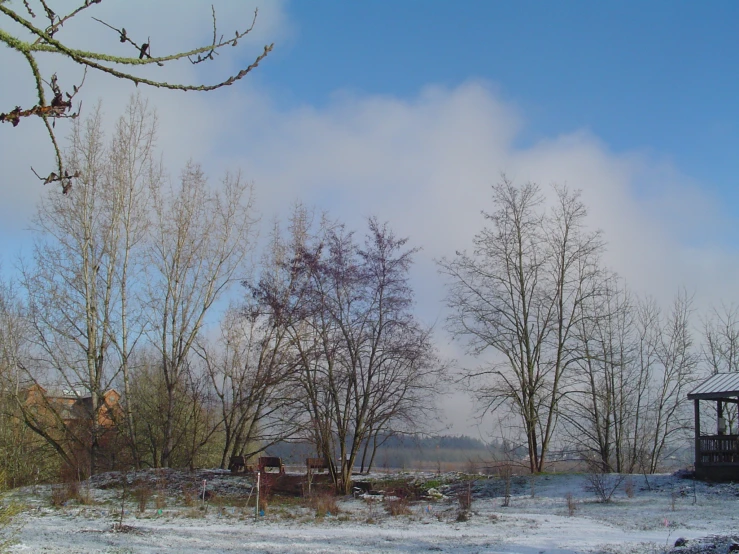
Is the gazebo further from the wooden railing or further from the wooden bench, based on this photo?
the wooden bench

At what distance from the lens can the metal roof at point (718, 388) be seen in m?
17.8

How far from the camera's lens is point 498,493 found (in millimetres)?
17109

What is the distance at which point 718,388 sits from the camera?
18.4m

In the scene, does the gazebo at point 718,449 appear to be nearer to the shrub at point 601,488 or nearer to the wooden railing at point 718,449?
the wooden railing at point 718,449

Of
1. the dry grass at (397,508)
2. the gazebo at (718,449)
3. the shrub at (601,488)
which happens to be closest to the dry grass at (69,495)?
the dry grass at (397,508)

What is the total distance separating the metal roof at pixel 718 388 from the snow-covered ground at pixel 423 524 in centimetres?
265

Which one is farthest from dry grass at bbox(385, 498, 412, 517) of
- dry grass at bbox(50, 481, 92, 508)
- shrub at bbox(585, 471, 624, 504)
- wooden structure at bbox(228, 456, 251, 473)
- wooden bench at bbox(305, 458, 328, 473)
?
wooden structure at bbox(228, 456, 251, 473)

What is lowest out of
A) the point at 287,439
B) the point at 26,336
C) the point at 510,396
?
the point at 287,439

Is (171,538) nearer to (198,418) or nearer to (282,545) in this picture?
(282,545)

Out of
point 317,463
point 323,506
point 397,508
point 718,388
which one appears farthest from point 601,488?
point 317,463

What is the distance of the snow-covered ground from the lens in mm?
9023

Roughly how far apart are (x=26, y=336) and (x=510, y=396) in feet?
58.0

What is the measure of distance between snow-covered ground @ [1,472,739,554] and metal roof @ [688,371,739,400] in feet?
8.70

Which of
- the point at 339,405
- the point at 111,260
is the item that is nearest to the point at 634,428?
the point at 339,405
